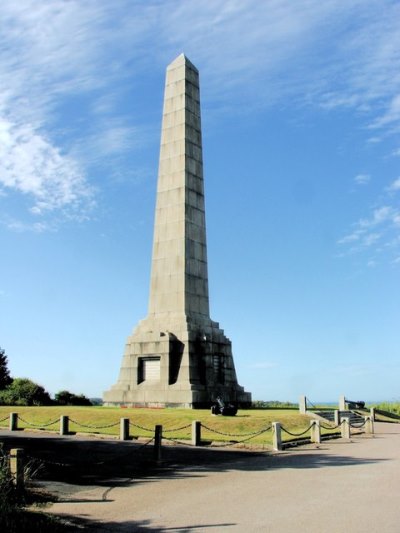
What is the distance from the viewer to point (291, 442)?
18688mm

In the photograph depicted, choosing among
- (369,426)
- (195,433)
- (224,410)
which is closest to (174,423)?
(224,410)

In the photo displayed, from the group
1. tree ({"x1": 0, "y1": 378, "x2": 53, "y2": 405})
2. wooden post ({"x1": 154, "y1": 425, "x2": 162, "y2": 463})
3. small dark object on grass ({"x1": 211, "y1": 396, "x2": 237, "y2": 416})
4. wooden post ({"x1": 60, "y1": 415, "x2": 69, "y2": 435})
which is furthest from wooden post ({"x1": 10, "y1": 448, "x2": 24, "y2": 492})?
tree ({"x1": 0, "y1": 378, "x2": 53, "y2": 405})

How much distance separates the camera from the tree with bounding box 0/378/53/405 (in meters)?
36.5

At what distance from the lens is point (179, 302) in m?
31.1

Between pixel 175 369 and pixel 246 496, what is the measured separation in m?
20.4

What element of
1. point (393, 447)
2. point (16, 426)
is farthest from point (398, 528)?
point (16, 426)

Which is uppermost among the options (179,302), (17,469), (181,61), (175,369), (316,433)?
(181,61)

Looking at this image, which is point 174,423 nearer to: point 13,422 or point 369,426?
point 13,422

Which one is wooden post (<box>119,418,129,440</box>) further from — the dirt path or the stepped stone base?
the stepped stone base

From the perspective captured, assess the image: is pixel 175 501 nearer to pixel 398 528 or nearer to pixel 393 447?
pixel 398 528

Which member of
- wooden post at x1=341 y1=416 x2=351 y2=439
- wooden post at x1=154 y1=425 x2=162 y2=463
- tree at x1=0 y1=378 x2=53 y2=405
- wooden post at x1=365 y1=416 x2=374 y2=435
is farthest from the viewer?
tree at x1=0 y1=378 x2=53 y2=405

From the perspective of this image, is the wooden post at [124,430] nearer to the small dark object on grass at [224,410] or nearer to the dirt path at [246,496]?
the dirt path at [246,496]

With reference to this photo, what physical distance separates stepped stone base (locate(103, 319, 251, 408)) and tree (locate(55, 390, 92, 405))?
24.6 ft

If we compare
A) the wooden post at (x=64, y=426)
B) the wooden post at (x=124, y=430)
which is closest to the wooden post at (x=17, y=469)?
the wooden post at (x=124, y=430)
